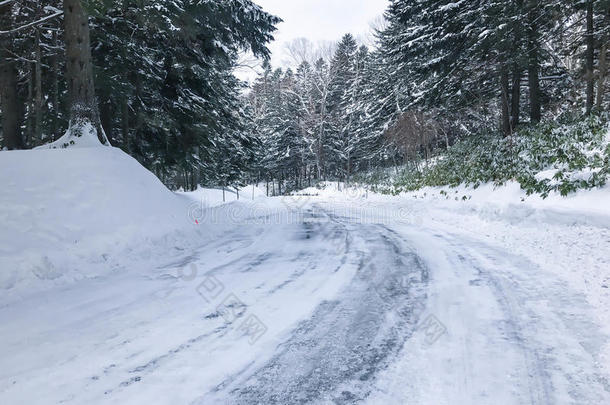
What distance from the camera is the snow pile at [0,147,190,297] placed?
15.1 ft

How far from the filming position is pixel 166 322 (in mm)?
3307

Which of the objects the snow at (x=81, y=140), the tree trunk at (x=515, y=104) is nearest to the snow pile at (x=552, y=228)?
the tree trunk at (x=515, y=104)

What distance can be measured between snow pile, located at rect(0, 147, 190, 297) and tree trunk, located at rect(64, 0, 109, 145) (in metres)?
1.00

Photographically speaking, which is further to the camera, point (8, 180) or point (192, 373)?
point (8, 180)

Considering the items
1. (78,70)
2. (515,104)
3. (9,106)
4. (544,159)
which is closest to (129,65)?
(78,70)

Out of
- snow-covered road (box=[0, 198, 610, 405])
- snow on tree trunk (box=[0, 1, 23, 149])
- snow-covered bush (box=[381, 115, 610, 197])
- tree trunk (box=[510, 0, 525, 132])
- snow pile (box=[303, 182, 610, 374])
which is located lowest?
snow-covered road (box=[0, 198, 610, 405])

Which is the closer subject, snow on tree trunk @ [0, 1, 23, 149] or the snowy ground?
the snowy ground

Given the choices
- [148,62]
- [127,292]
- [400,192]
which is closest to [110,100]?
[148,62]

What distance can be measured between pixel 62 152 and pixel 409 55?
15551mm

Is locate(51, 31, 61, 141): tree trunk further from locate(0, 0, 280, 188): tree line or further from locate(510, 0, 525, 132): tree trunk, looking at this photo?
locate(510, 0, 525, 132): tree trunk

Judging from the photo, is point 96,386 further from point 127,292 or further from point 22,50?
point 22,50

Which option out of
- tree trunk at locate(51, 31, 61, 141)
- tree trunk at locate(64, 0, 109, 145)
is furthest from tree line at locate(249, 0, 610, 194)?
tree trunk at locate(51, 31, 61, 141)

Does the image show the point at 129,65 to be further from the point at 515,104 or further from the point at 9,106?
the point at 515,104

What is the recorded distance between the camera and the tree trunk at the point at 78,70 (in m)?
7.85
